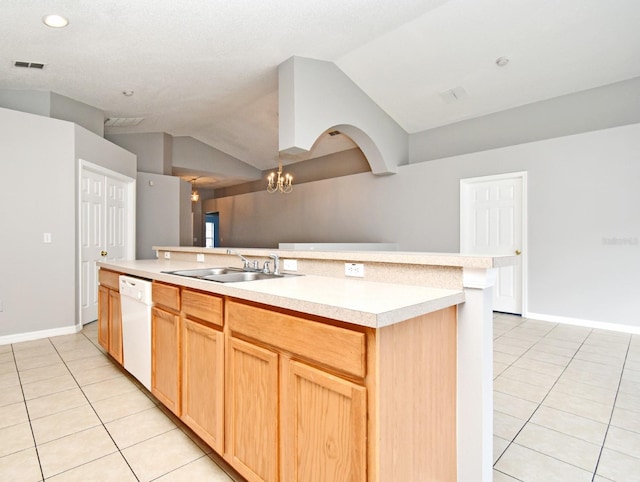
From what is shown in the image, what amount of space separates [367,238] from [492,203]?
2.30 metres

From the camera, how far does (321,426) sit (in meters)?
1.11

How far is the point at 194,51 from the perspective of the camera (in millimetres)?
3865

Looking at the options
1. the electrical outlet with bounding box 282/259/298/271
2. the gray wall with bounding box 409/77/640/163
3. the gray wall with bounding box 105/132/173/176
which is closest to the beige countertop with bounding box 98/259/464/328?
the electrical outlet with bounding box 282/259/298/271

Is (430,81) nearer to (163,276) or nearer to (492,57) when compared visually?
(492,57)

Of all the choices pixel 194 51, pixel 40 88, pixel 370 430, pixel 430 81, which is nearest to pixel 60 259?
pixel 40 88

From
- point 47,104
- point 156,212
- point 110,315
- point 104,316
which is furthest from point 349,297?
point 156,212

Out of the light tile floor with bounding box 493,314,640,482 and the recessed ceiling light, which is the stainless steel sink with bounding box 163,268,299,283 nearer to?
the light tile floor with bounding box 493,314,640,482

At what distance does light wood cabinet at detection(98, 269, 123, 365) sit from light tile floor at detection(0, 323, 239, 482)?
0.70ft

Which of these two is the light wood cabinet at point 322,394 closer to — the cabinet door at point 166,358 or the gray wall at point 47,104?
the cabinet door at point 166,358

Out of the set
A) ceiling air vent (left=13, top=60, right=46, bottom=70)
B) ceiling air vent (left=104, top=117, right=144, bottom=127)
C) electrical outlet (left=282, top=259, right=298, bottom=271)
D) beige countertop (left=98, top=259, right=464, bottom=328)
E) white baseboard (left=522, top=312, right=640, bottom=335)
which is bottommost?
white baseboard (left=522, top=312, right=640, bottom=335)

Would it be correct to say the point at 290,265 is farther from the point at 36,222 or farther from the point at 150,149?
the point at 150,149

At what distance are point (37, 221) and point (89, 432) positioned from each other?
2.99 meters

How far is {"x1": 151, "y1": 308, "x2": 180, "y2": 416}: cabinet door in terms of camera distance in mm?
1866

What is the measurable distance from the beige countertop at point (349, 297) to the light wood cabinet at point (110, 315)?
4.04 ft
